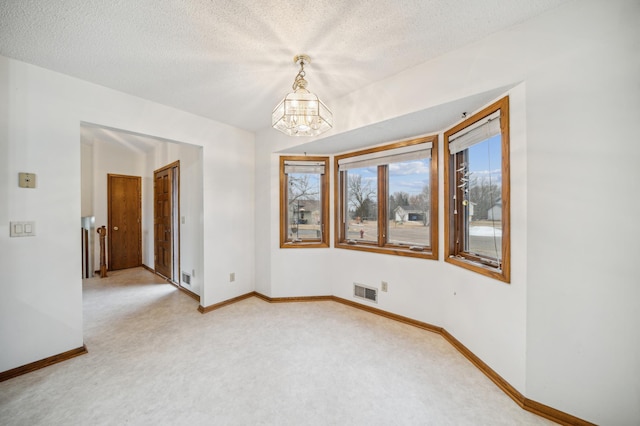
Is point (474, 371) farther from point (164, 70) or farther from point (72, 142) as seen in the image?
point (72, 142)

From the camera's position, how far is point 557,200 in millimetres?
1438

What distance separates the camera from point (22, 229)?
1.89 metres

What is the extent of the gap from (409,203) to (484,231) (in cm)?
90

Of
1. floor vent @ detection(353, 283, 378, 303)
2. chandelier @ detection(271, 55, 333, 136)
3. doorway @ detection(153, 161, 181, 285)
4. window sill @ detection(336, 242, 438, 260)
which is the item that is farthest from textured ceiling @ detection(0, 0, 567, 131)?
floor vent @ detection(353, 283, 378, 303)

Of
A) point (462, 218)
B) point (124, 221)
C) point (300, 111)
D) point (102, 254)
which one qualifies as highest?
point (300, 111)

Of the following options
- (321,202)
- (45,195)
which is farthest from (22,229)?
(321,202)

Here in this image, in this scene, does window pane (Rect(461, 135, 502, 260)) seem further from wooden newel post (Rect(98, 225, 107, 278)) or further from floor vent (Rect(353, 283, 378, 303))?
wooden newel post (Rect(98, 225, 107, 278))

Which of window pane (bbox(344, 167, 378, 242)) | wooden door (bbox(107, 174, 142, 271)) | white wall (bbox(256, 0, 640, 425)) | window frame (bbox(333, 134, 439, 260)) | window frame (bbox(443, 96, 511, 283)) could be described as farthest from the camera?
wooden door (bbox(107, 174, 142, 271))

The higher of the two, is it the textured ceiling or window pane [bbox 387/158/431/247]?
the textured ceiling

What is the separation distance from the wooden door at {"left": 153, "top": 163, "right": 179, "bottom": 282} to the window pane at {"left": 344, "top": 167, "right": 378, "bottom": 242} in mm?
3014

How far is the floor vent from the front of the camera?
9.71 ft

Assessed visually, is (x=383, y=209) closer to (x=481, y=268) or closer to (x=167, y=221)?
(x=481, y=268)

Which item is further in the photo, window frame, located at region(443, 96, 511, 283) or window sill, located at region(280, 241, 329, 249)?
window sill, located at region(280, 241, 329, 249)

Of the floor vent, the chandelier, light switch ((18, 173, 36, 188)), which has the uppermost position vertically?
the chandelier
